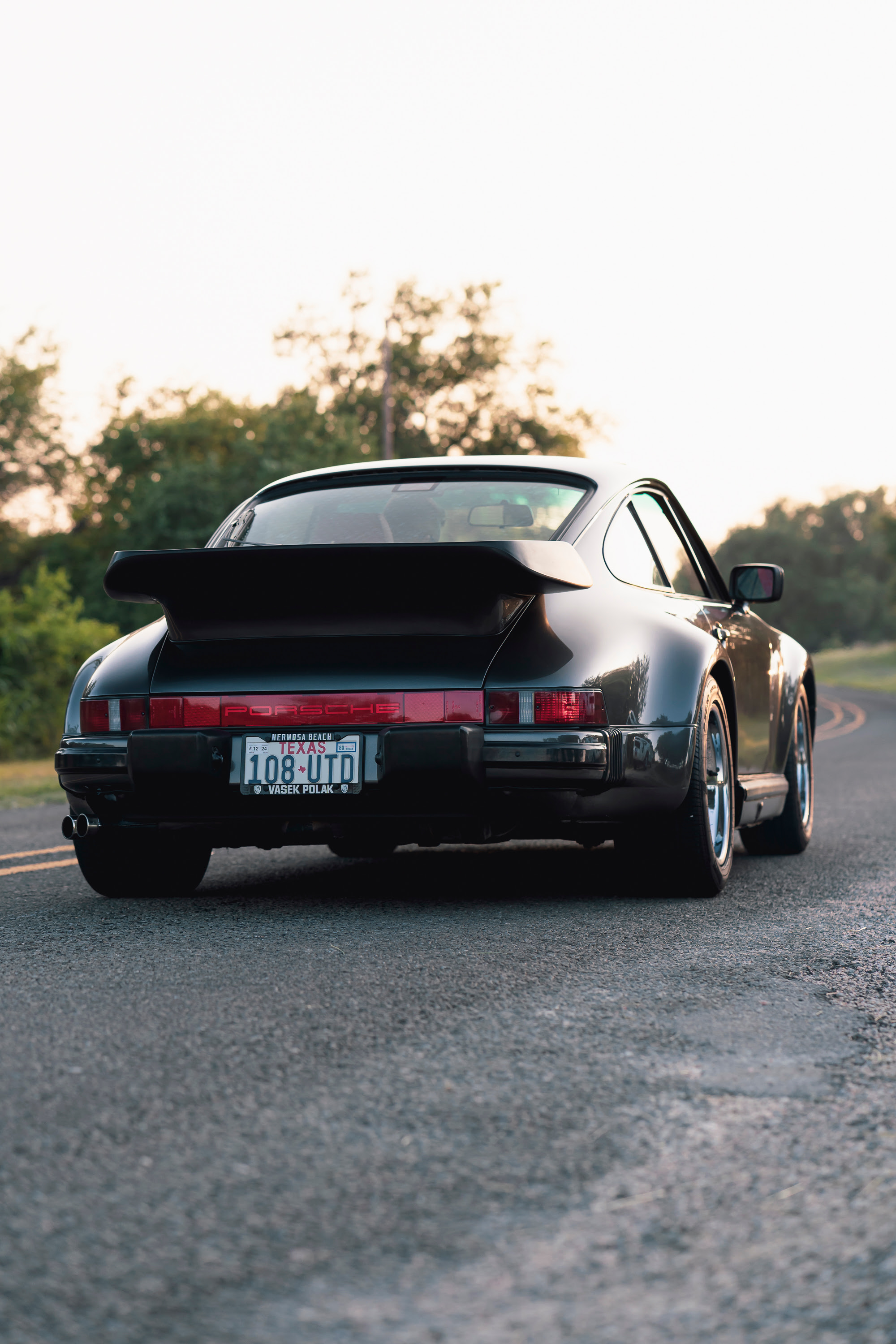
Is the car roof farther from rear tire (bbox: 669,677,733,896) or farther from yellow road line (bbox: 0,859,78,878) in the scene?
yellow road line (bbox: 0,859,78,878)

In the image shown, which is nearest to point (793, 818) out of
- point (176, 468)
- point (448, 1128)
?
point (448, 1128)

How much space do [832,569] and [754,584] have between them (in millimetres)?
114901

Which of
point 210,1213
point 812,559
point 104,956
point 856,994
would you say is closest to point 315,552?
point 104,956

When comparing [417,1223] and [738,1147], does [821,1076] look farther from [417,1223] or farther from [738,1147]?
[417,1223]

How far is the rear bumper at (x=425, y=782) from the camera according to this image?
15.6ft

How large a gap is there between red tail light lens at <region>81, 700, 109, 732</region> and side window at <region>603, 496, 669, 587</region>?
1778 millimetres

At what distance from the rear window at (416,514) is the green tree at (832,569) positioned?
347 ft

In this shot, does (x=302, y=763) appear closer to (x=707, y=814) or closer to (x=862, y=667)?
(x=707, y=814)

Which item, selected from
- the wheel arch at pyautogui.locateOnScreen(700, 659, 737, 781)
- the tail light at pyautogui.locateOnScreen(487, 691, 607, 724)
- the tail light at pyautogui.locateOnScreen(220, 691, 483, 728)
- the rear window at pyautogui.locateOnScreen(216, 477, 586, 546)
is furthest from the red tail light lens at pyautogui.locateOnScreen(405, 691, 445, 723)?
the wheel arch at pyautogui.locateOnScreen(700, 659, 737, 781)

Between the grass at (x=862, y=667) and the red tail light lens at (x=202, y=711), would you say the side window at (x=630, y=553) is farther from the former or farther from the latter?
the grass at (x=862, y=667)

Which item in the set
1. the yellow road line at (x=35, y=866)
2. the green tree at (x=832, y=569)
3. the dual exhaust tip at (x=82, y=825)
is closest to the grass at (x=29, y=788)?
the yellow road line at (x=35, y=866)

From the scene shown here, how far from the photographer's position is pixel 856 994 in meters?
3.82

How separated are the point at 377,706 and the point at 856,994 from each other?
1739 millimetres

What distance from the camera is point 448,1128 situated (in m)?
2.65
